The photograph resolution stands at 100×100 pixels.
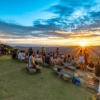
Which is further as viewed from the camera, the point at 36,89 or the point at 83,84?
the point at 83,84

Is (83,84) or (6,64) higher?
(6,64)

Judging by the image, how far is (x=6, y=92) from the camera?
1379cm

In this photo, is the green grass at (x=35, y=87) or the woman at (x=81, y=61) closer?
the green grass at (x=35, y=87)

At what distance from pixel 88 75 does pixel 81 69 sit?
2420 mm

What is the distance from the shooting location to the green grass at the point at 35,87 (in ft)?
45.7

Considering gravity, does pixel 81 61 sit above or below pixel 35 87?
above

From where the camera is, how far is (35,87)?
51.0ft

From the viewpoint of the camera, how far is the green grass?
1393cm

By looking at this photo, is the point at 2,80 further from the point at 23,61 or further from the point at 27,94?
the point at 23,61

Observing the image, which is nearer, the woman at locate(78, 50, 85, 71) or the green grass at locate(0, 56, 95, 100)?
the green grass at locate(0, 56, 95, 100)

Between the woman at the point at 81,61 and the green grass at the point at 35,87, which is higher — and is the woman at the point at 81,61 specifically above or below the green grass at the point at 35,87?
above

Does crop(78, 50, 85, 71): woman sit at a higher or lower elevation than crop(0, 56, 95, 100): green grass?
higher

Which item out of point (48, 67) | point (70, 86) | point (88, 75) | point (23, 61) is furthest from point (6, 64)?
point (88, 75)

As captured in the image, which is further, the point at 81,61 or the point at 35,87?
the point at 81,61
